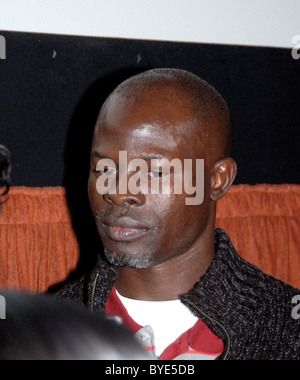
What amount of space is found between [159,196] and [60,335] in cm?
56

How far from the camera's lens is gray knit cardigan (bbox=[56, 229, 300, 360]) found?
36.0 inches

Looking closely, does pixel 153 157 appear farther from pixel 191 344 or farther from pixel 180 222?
pixel 191 344

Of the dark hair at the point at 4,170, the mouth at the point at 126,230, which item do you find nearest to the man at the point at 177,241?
the mouth at the point at 126,230

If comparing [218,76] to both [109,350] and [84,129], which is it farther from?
[109,350]

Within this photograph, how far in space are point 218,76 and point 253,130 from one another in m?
0.17

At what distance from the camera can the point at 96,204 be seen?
934 mm

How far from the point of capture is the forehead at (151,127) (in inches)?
35.3

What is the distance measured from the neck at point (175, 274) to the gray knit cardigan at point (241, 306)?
0.03 m

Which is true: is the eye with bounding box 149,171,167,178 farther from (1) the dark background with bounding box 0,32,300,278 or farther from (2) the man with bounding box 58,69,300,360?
(1) the dark background with bounding box 0,32,300,278

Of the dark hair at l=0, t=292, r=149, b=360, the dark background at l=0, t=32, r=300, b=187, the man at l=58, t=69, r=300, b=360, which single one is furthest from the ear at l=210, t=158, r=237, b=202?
the dark hair at l=0, t=292, r=149, b=360

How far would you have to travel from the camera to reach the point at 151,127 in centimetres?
90

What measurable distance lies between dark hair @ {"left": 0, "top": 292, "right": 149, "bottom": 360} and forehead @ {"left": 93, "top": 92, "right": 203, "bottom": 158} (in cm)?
53

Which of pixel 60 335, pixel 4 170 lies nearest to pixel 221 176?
pixel 4 170
